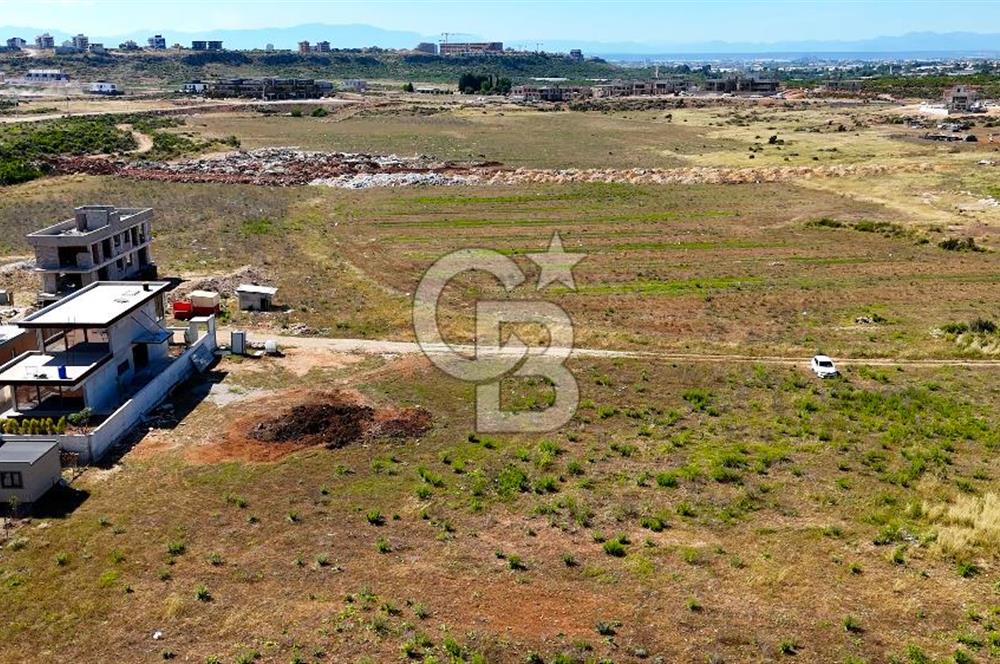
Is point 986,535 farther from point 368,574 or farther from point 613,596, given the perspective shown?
point 368,574

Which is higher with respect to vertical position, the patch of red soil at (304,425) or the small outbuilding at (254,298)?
the small outbuilding at (254,298)

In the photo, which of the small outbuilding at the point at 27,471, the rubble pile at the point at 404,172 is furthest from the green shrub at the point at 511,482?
the rubble pile at the point at 404,172

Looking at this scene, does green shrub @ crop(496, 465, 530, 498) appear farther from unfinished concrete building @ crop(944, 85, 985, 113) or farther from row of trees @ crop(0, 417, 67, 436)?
unfinished concrete building @ crop(944, 85, 985, 113)

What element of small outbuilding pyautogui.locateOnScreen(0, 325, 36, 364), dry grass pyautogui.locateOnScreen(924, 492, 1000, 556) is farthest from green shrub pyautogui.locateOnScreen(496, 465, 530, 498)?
small outbuilding pyautogui.locateOnScreen(0, 325, 36, 364)

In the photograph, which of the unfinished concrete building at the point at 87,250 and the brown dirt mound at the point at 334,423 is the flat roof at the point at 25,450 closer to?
the brown dirt mound at the point at 334,423

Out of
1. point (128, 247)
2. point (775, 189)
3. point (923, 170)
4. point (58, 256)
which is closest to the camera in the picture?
point (58, 256)

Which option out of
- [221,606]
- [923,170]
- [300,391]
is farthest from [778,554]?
[923,170]
